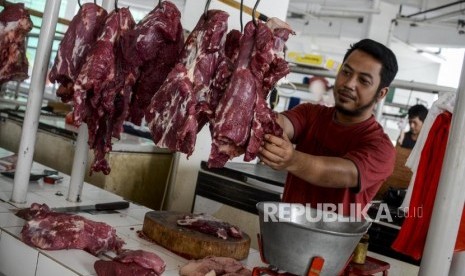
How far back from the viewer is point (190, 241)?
2428 mm

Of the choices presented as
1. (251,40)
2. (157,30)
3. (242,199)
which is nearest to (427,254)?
(251,40)

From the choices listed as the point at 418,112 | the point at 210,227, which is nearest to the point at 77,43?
the point at 210,227

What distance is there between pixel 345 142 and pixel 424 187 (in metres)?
1.18

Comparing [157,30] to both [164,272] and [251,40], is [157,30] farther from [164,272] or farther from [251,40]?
[164,272]

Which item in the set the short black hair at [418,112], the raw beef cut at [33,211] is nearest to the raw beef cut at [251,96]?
the raw beef cut at [33,211]

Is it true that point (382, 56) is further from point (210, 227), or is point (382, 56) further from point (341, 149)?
point (210, 227)

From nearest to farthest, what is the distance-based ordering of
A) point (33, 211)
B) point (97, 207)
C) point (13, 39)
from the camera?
1. point (33, 211)
2. point (97, 207)
3. point (13, 39)

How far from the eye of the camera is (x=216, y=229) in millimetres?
2584

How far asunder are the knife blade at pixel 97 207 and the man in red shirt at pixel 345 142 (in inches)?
44.7

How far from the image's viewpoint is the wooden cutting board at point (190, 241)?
7.93 feet

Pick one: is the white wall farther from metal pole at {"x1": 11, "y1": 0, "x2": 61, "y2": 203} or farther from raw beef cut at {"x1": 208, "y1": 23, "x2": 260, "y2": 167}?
raw beef cut at {"x1": 208, "y1": 23, "x2": 260, "y2": 167}

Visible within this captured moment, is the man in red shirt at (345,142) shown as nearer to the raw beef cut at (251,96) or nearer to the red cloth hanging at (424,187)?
the raw beef cut at (251,96)

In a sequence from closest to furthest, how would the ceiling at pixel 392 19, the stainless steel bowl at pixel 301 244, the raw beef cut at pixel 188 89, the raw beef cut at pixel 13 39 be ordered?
1. the stainless steel bowl at pixel 301 244
2. the raw beef cut at pixel 188 89
3. the raw beef cut at pixel 13 39
4. the ceiling at pixel 392 19

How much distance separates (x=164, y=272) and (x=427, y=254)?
1.20 m
